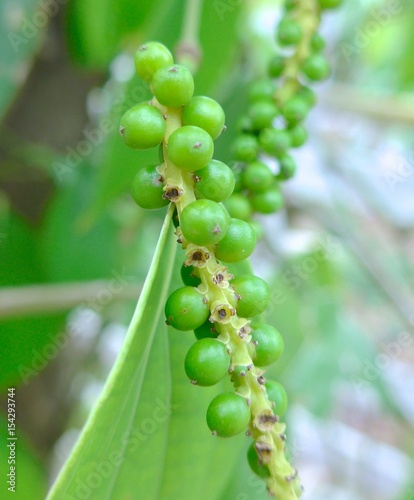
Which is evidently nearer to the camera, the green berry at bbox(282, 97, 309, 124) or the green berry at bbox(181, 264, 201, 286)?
the green berry at bbox(181, 264, 201, 286)

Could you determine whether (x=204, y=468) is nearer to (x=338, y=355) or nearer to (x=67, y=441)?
(x=67, y=441)

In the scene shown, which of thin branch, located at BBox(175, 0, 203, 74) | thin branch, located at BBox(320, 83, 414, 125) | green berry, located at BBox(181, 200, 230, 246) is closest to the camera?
green berry, located at BBox(181, 200, 230, 246)

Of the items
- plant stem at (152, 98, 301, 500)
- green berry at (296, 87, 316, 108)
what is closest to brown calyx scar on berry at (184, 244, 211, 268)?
plant stem at (152, 98, 301, 500)

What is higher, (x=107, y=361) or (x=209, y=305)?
(x=209, y=305)

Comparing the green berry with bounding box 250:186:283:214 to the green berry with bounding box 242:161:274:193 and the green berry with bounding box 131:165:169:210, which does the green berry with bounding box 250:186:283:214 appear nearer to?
the green berry with bounding box 242:161:274:193

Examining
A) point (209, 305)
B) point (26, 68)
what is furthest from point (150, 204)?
point (26, 68)

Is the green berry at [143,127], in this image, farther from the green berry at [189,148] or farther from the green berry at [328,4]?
the green berry at [328,4]

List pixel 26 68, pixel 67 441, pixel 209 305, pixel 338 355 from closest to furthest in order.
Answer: pixel 209 305, pixel 26 68, pixel 67 441, pixel 338 355
